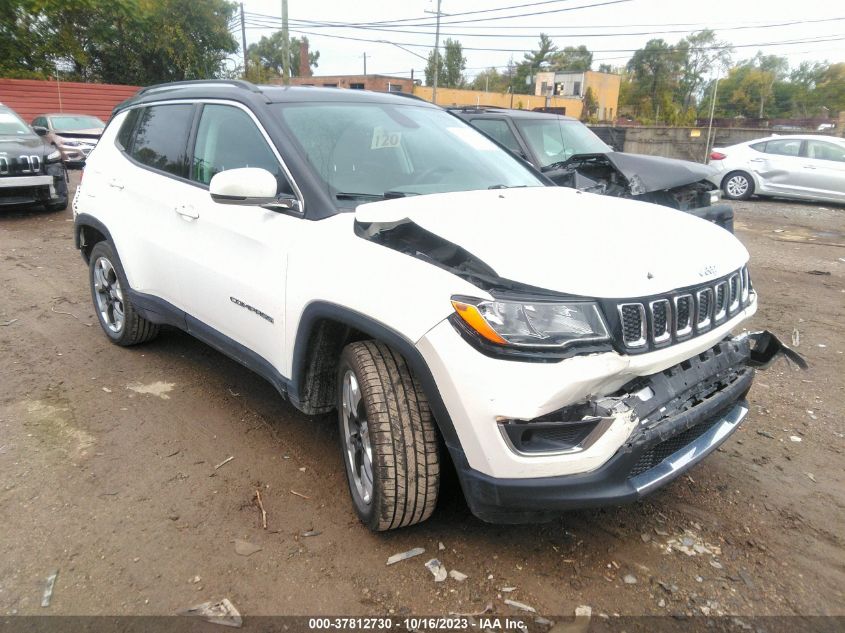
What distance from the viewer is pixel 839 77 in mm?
73312

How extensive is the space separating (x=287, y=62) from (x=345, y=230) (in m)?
25.8

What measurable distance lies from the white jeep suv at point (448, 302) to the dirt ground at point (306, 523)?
0.33 metres

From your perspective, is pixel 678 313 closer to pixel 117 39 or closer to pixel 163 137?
pixel 163 137

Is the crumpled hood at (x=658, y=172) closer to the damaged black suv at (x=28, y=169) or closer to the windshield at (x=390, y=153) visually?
the windshield at (x=390, y=153)

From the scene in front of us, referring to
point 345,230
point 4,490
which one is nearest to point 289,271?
point 345,230

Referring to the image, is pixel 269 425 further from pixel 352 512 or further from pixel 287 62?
pixel 287 62

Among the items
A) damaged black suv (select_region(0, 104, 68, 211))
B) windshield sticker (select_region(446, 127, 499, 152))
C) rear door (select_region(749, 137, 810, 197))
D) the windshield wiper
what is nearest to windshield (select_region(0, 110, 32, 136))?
damaged black suv (select_region(0, 104, 68, 211))

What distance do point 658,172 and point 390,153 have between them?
3925 millimetres

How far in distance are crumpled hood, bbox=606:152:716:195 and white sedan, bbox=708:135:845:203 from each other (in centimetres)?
777

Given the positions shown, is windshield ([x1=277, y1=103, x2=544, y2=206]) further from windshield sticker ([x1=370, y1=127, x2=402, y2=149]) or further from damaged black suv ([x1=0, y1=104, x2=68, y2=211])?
damaged black suv ([x1=0, y1=104, x2=68, y2=211])

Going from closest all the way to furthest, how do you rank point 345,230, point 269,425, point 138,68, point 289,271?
point 345,230, point 289,271, point 269,425, point 138,68

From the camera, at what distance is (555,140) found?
7.98m

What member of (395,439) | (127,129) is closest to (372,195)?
(395,439)

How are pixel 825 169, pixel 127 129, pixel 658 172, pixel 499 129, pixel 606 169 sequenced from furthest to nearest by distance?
pixel 825 169, pixel 499 129, pixel 606 169, pixel 658 172, pixel 127 129
